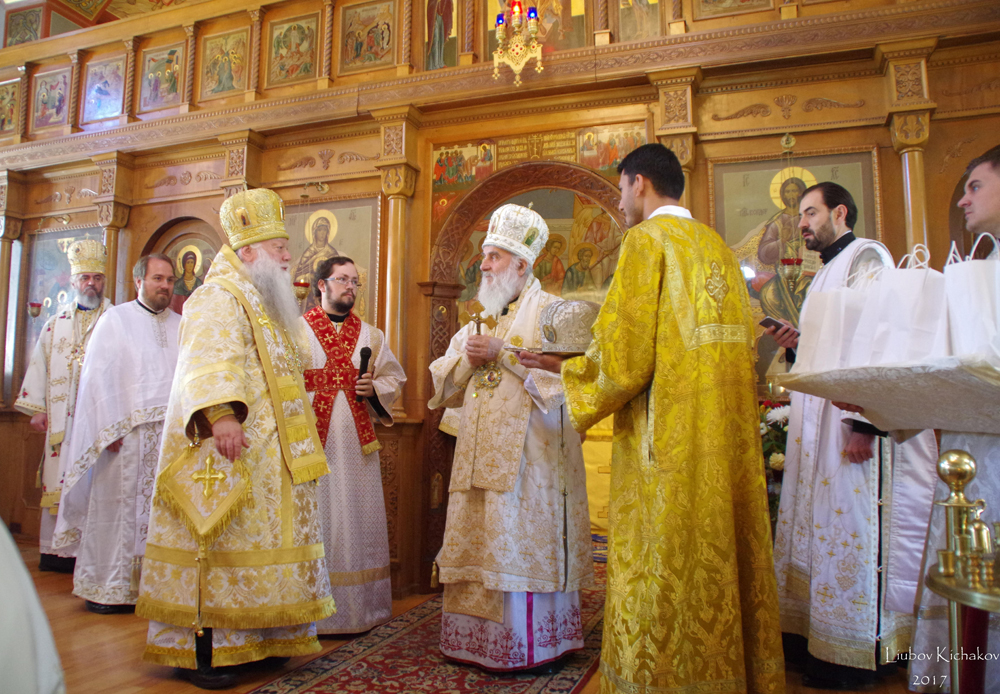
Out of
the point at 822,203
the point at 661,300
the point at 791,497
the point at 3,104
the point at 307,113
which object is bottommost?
the point at 791,497

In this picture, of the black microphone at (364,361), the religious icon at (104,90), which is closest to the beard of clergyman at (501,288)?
the black microphone at (364,361)

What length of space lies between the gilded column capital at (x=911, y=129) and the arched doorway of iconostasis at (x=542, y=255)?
74.6 inches

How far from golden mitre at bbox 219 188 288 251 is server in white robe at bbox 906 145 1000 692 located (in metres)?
2.92

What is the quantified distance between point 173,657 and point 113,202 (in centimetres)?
518

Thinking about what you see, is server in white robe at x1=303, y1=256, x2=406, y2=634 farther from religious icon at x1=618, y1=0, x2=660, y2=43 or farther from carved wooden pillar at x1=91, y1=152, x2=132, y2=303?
carved wooden pillar at x1=91, y1=152, x2=132, y2=303

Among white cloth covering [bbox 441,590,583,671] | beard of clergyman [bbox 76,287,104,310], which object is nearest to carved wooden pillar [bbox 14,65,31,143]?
beard of clergyman [bbox 76,287,104,310]

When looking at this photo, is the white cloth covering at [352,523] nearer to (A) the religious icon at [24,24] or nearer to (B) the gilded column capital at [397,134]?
(B) the gilded column capital at [397,134]

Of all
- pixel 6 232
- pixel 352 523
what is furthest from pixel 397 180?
pixel 6 232

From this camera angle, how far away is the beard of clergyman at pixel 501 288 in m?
3.84

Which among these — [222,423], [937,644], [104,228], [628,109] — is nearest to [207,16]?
[104,228]

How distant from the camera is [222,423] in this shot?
284 cm

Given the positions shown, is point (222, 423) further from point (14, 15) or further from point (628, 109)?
point (14, 15)

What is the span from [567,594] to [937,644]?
1.70 m

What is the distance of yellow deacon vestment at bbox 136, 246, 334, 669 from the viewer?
2924 millimetres
